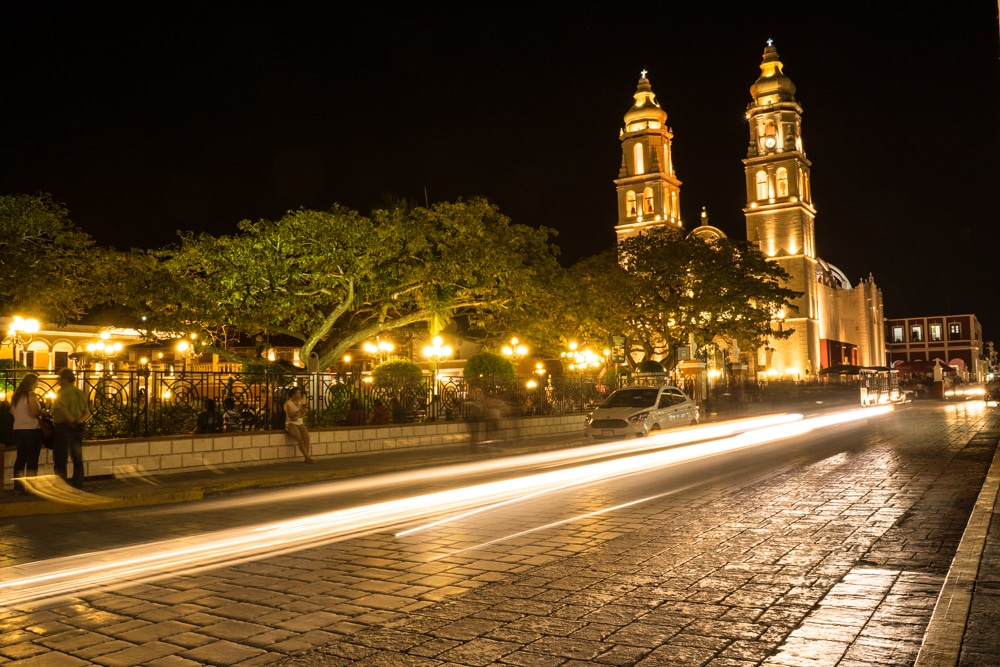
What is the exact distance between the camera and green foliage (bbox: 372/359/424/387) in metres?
20.3

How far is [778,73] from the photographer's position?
8894cm

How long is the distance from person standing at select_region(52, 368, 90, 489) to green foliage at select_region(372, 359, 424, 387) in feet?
27.6

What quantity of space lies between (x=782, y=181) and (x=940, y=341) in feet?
169

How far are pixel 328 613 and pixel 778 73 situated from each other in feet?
304

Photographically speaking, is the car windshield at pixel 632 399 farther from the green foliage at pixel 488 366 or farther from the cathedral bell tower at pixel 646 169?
the cathedral bell tower at pixel 646 169

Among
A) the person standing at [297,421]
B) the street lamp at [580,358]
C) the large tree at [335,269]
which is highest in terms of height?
the large tree at [335,269]

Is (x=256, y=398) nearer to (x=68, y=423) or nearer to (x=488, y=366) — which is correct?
(x=68, y=423)

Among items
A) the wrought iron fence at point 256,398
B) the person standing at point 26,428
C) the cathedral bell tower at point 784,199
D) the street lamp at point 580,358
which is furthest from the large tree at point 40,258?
the cathedral bell tower at point 784,199

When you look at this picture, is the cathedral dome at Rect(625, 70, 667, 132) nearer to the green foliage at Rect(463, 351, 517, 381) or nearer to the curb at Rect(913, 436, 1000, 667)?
the green foliage at Rect(463, 351, 517, 381)

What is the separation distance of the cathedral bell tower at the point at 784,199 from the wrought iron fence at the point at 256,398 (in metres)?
67.3

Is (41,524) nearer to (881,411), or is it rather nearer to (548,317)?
(548,317)

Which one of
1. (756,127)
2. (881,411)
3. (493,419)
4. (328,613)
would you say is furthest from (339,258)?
(756,127)

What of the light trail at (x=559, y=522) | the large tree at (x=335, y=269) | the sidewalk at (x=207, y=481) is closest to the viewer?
the light trail at (x=559, y=522)

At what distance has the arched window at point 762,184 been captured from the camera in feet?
292
